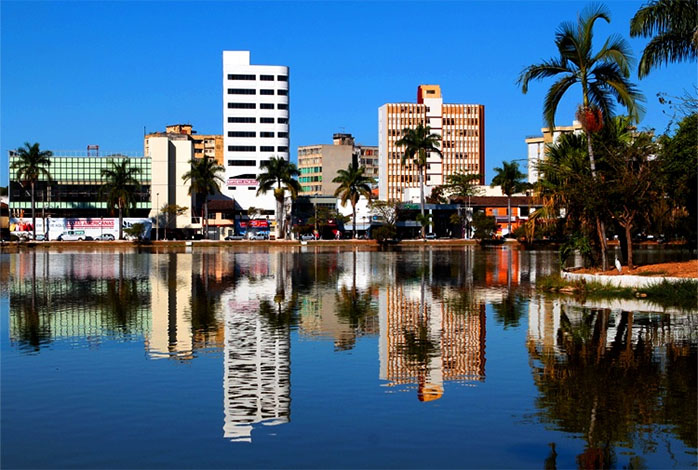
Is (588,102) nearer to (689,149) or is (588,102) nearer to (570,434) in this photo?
(689,149)

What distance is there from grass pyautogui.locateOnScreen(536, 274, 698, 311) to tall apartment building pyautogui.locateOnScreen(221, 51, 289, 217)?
151594mm

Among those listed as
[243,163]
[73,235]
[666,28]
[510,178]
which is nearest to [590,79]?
[666,28]

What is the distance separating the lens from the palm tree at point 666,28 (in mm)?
32094

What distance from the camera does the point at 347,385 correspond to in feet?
51.7

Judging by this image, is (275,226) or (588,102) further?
(275,226)

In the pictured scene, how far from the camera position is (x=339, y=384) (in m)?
15.9

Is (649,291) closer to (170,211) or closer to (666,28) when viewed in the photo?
(666,28)

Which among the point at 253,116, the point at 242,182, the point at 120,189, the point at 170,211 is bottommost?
the point at 170,211

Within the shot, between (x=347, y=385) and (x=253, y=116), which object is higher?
(x=253, y=116)

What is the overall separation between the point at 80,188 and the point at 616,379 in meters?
143

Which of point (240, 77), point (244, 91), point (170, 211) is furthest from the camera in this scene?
point (240, 77)

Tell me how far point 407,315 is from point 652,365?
10789 mm

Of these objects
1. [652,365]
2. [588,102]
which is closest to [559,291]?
[588,102]

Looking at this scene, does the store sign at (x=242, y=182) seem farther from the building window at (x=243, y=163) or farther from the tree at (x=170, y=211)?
the tree at (x=170, y=211)
